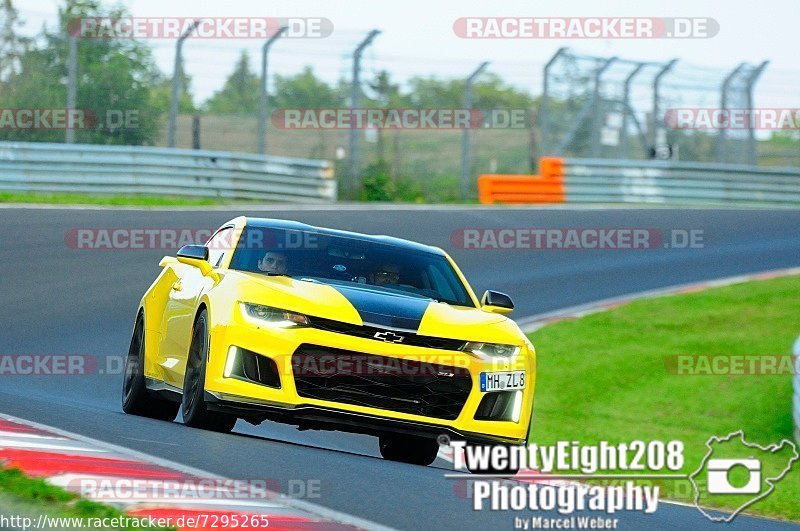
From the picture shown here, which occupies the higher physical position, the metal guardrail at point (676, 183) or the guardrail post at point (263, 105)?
the guardrail post at point (263, 105)

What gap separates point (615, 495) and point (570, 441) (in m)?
4.05

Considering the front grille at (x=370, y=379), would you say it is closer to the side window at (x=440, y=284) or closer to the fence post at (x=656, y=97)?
the side window at (x=440, y=284)

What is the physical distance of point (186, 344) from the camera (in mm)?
8695

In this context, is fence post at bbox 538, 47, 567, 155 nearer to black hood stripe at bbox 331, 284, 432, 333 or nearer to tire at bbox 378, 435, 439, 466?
tire at bbox 378, 435, 439, 466

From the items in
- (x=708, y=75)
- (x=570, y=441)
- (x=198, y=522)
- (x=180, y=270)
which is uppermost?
(x=708, y=75)

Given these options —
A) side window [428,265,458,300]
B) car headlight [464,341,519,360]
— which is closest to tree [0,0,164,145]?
side window [428,265,458,300]

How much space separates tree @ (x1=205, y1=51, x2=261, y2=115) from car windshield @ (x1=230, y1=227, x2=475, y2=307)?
14.8 meters

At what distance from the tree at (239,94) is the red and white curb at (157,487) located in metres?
17.0


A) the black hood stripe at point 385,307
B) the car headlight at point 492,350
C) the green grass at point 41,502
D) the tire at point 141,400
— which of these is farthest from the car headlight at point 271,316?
the green grass at point 41,502

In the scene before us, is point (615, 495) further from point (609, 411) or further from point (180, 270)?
point (609, 411)

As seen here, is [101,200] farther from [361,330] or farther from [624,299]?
[361,330]

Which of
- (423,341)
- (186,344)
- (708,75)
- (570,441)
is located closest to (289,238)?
(186,344)

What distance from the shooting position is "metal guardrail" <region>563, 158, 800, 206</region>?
1062 inches

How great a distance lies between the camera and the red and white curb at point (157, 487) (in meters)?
5.55
